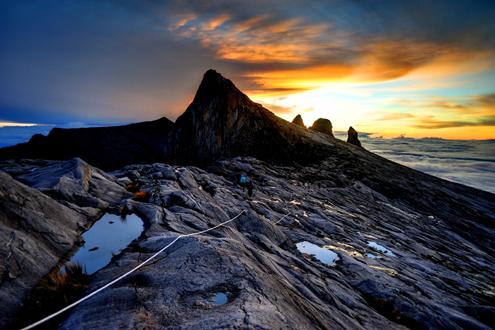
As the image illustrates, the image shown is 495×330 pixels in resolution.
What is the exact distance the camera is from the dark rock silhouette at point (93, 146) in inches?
3386

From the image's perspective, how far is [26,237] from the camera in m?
6.34

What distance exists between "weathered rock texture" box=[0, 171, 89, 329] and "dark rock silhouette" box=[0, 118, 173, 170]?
7753 cm

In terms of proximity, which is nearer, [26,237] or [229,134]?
[26,237]

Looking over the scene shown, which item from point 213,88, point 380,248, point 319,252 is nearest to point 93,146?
point 213,88

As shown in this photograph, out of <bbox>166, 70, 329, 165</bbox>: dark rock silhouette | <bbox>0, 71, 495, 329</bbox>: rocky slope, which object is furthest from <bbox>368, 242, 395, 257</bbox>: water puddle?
<bbox>166, 70, 329, 165</bbox>: dark rock silhouette

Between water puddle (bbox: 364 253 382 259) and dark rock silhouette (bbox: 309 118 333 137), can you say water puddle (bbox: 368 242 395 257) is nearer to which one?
water puddle (bbox: 364 253 382 259)

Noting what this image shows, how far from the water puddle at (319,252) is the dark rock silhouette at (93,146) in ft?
251

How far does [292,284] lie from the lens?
294 inches

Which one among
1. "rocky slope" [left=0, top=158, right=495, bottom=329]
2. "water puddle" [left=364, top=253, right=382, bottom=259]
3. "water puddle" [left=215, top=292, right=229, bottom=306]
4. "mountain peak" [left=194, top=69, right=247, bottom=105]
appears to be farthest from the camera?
"mountain peak" [left=194, top=69, right=247, bottom=105]

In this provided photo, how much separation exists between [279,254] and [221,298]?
551cm

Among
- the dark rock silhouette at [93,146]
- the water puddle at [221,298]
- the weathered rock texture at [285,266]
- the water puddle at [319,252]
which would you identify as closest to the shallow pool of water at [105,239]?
the weathered rock texture at [285,266]

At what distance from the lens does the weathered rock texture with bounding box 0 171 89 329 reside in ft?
Result: 16.5

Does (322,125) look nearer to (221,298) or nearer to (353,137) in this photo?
(353,137)

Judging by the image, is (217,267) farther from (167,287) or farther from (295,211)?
(295,211)
